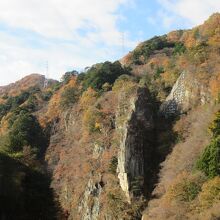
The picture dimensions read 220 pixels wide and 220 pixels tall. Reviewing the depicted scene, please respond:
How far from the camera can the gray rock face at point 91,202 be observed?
127ft

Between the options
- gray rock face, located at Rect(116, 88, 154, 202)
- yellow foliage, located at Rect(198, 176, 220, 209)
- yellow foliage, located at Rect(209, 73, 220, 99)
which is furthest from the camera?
yellow foliage, located at Rect(209, 73, 220, 99)

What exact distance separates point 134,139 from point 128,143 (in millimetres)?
768

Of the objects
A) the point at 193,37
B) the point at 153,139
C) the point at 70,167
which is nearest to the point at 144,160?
the point at 153,139

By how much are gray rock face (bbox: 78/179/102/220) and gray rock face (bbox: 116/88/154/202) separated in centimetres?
231

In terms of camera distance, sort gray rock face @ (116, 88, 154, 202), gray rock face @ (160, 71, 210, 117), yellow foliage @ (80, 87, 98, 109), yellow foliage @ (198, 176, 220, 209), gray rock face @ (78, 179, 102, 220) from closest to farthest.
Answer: yellow foliage @ (198, 176, 220, 209)
gray rock face @ (116, 88, 154, 202)
gray rock face @ (78, 179, 102, 220)
gray rock face @ (160, 71, 210, 117)
yellow foliage @ (80, 87, 98, 109)

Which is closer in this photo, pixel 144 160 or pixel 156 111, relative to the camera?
pixel 144 160

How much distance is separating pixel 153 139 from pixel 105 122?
6.01m

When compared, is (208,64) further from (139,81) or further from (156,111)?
(139,81)

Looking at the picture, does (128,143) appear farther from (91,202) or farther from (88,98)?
(88,98)

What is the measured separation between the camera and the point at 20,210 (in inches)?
1674

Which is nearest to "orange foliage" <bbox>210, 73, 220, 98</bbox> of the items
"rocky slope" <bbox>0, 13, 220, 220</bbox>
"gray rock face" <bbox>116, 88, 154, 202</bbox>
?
"rocky slope" <bbox>0, 13, 220, 220</bbox>

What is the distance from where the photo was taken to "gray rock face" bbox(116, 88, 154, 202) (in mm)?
37928

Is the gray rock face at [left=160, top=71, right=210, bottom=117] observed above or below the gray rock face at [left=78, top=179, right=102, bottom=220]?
above

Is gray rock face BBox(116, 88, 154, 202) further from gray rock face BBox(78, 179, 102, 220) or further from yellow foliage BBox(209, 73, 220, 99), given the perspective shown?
yellow foliage BBox(209, 73, 220, 99)
